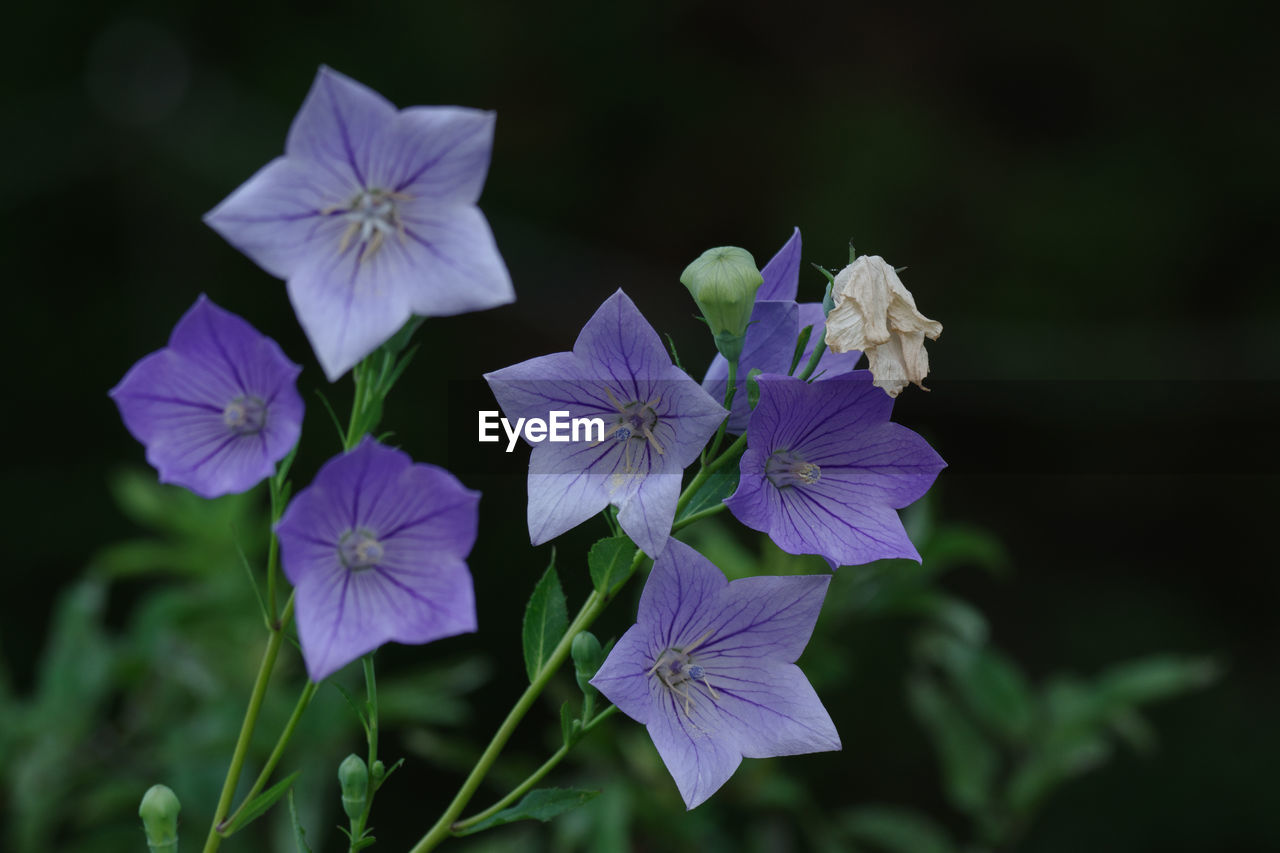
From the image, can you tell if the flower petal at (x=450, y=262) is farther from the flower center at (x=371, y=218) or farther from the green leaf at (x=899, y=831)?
the green leaf at (x=899, y=831)

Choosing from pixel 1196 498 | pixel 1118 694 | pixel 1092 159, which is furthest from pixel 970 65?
pixel 1118 694

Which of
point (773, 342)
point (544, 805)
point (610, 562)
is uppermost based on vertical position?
point (773, 342)

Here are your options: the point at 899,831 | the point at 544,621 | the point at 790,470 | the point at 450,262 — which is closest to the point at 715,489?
the point at 790,470

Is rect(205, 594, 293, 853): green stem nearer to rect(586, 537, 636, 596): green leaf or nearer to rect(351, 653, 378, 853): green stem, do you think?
rect(351, 653, 378, 853): green stem

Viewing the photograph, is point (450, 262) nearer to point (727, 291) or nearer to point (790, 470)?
point (727, 291)

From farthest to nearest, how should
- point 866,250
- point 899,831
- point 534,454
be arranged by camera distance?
point 866,250 → point 899,831 → point 534,454

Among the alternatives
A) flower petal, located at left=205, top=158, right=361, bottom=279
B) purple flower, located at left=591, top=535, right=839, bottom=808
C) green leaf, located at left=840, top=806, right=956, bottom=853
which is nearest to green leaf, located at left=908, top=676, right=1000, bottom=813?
green leaf, located at left=840, top=806, right=956, bottom=853
